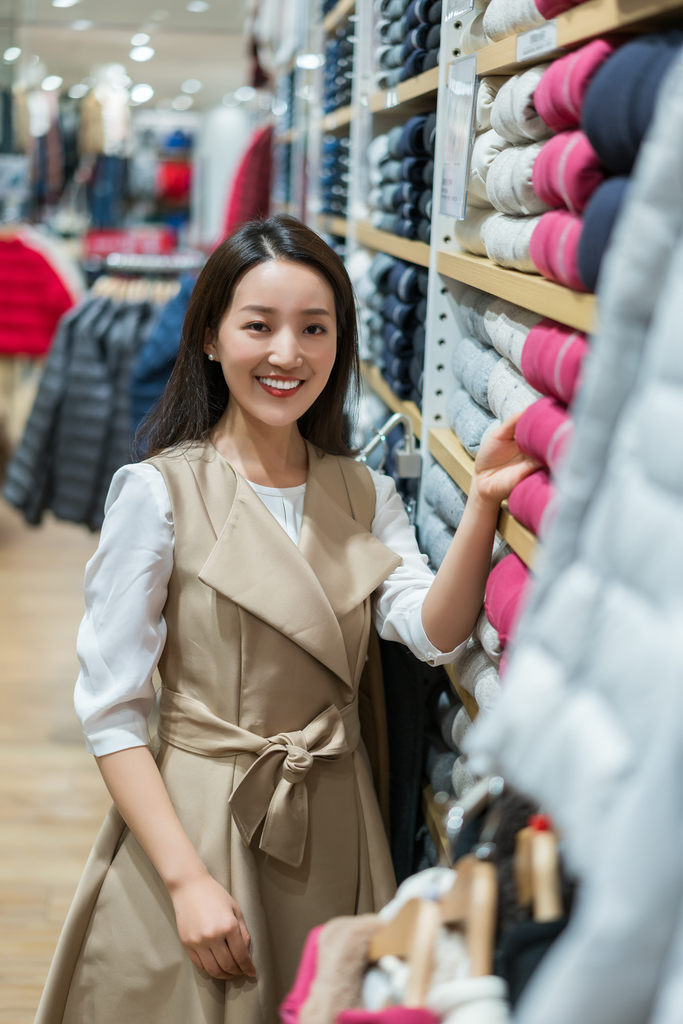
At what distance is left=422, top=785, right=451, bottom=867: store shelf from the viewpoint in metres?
1.55

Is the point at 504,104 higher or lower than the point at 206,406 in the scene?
higher

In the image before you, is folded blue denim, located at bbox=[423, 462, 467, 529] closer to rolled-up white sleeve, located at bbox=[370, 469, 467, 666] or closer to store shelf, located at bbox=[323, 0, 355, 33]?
rolled-up white sleeve, located at bbox=[370, 469, 467, 666]

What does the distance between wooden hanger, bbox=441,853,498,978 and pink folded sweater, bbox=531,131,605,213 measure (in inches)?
22.9

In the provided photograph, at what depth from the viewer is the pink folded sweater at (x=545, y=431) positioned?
0.95m

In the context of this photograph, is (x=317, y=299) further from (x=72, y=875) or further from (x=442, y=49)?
(x=72, y=875)

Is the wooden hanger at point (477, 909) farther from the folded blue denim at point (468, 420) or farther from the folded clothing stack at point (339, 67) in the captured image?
the folded clothing stack at point (339, 67)

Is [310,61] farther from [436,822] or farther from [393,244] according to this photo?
[436,822]

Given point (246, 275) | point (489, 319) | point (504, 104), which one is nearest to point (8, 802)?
point (246, 275)

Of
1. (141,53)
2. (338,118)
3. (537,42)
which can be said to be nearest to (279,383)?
(537,42)

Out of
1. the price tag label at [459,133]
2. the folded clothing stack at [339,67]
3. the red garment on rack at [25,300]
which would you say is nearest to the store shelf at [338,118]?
the folded clothing stack at [339,67]

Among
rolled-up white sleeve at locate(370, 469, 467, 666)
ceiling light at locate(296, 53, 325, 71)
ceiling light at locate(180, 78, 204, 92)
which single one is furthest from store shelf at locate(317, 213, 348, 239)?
ceiling light at locate(180, 78, 204, 92)

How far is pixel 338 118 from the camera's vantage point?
2.94 meters

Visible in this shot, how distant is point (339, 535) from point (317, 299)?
1.20 feet

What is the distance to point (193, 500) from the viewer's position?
1431mm
